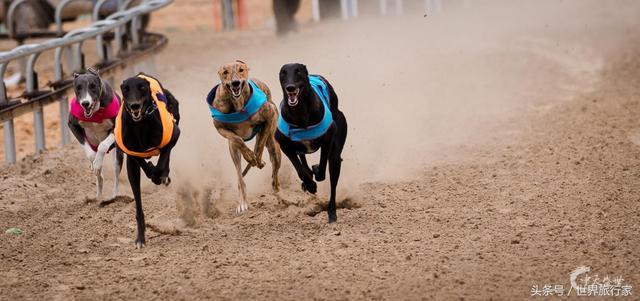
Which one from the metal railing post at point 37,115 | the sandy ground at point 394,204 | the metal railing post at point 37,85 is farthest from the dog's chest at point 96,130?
the metal railing post at point 37,115

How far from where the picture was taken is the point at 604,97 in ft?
38.0

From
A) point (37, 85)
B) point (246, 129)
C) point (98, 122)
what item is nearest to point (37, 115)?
point (37, 85)

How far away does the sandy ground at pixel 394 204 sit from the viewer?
5660 millimetres

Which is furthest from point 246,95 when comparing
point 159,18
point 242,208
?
point 159,18

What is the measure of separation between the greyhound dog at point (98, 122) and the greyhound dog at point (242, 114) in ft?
2.57

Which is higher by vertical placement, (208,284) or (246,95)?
(246,95)

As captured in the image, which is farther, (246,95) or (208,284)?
(246,95)

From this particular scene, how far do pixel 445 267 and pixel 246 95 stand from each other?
6.78 feet

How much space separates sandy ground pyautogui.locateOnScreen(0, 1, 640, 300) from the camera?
5.66m

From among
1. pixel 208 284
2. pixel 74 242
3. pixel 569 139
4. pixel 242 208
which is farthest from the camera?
pixel 569 139

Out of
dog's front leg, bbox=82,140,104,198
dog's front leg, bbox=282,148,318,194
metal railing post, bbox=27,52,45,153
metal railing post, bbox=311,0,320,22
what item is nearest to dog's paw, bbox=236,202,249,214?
dog's front leg, bbox=282,148,318,194

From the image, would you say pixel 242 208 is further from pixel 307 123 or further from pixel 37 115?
pixel 37 115

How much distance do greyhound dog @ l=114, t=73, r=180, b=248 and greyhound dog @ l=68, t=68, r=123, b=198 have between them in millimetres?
516

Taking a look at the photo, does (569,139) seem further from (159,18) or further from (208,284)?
(159,18)
